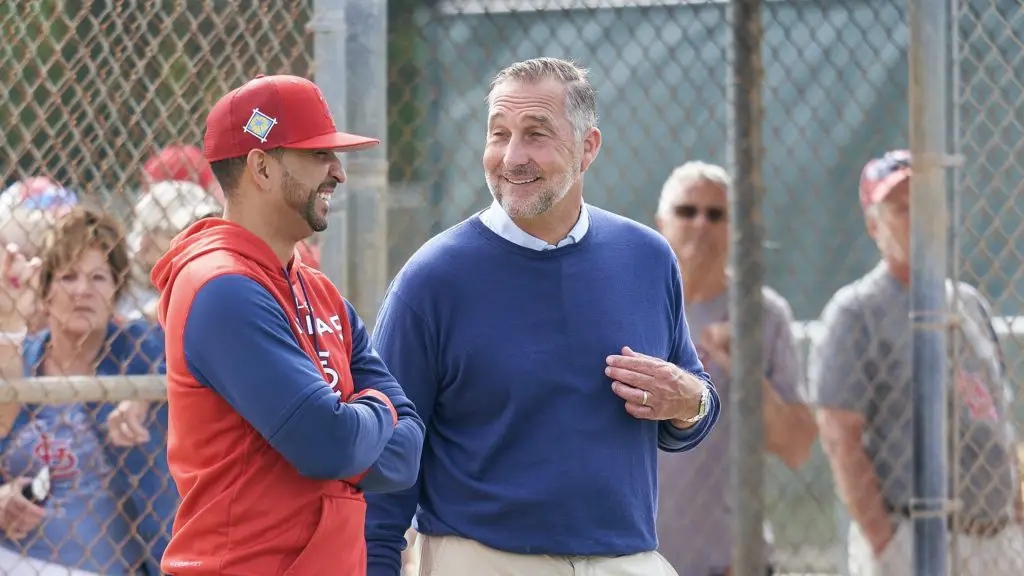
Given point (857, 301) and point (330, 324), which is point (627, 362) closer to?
point (330, 324)

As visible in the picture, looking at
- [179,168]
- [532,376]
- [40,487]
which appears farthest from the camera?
[179,168]

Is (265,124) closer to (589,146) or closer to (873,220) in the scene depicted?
(589,146)

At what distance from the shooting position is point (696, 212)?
4.09 metres

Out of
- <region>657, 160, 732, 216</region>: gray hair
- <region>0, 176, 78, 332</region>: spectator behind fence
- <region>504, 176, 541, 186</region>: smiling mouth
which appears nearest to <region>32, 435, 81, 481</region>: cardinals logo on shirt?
<region>0, 176, 78, 332</region>: spectator behind fence

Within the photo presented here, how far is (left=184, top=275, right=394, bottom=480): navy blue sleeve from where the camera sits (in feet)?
6.58

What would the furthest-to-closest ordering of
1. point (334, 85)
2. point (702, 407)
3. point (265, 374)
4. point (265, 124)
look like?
point (334, 85)
point (702, 407)
point (265, 124)
point (265, 374)

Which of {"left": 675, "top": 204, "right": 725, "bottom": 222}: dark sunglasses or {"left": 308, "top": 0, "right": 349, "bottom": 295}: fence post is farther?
Answer: {"left": 675, "top": 204, "right": 725, "bottom": 222}: dark sunglasses

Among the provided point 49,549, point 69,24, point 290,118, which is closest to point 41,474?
point 49,549

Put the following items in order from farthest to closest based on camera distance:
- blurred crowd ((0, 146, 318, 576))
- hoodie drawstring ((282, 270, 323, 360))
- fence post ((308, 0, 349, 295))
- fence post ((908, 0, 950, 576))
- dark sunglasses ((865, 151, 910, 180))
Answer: dark sunglasses ((865, 151, 910, 180)) < blurred crowd ((0, 146, 318, 576)) < fence post ((908, 0, 950, 576)) < fence post ((308, 0, 349, 295)) < hoodie drawstring ((282, 270, 323, 360))

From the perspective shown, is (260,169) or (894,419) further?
(894,419)

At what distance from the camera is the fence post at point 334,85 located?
125 inches

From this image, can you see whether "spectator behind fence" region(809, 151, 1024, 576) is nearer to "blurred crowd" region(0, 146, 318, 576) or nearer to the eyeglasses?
the eyeglasses

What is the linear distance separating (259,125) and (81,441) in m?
1.90

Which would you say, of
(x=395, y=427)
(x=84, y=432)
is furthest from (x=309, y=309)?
(x=84, y=432)
